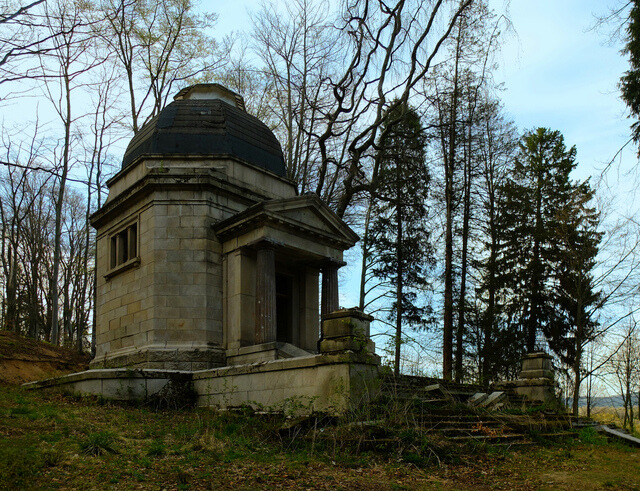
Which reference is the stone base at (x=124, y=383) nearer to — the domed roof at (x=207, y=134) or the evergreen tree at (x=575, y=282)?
the domed roof at (x=207, y=134)

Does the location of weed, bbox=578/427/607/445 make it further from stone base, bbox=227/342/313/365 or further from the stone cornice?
the stone cornice

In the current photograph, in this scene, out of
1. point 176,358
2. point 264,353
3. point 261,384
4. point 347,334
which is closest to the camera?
point 347,334

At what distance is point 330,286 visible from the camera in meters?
15.9

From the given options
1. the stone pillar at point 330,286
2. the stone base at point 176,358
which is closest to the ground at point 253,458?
the stone base at point 176,358

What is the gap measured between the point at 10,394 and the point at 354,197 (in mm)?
15264

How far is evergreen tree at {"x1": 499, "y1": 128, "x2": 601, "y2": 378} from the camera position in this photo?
71.4 ft

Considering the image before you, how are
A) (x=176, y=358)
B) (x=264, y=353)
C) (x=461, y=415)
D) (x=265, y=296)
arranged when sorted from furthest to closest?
(x=265, y=296), (x=176, y=358), (x=264, y=353), (x=461, y=415)

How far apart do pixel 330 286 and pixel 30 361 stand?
8.81 metres

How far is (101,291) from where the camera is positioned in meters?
16.5

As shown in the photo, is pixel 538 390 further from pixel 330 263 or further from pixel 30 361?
pixel 30 361

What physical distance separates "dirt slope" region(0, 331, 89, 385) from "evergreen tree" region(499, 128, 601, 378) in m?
15.8

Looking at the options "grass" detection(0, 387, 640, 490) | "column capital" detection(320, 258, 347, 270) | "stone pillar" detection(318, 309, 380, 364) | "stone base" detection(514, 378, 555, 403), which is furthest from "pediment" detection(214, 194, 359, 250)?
"stone base" detection(514, 378, 555, 403)

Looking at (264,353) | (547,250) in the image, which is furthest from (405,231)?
(264,353)

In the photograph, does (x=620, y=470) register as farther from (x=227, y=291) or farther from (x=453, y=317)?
(x=453, y=317)
